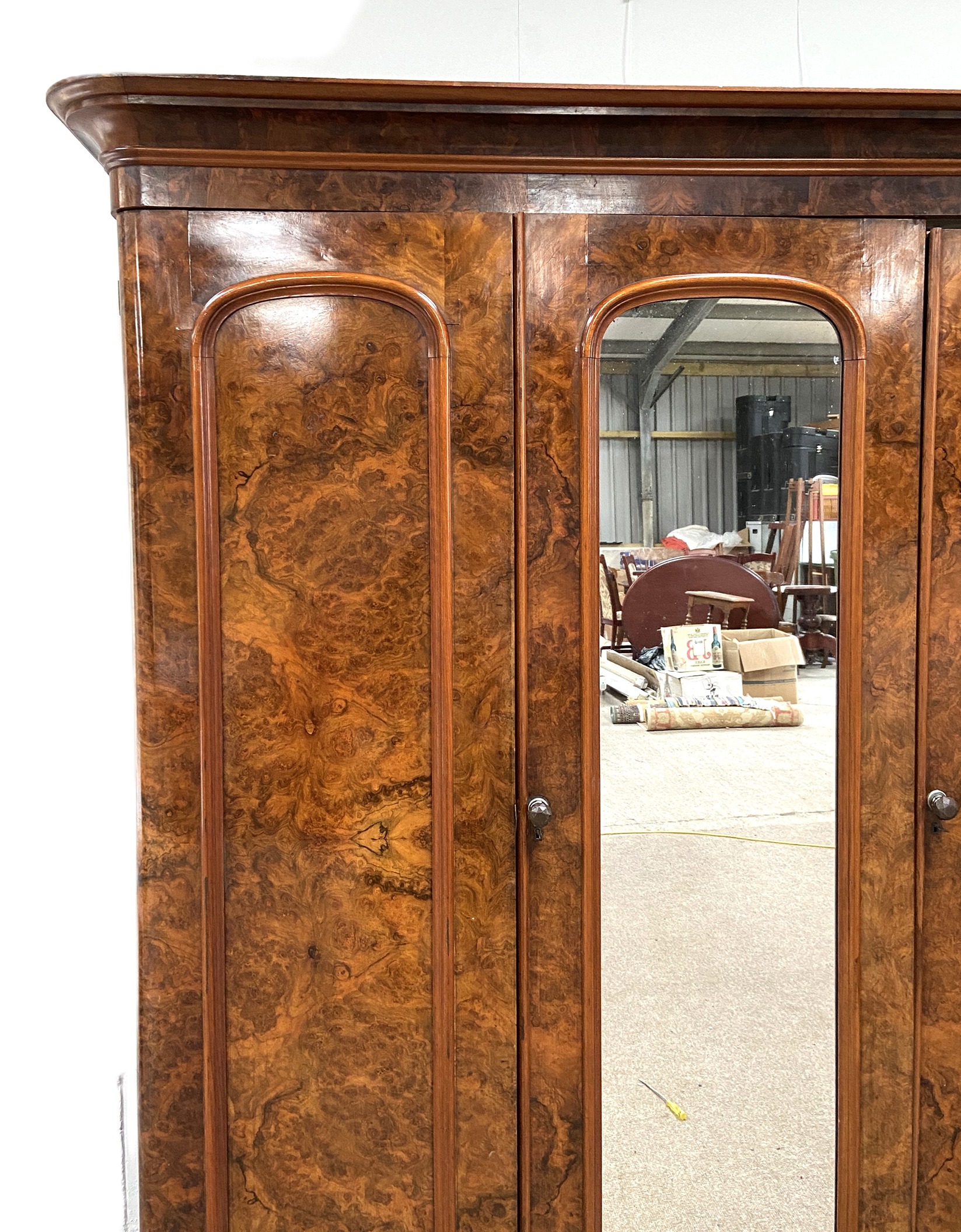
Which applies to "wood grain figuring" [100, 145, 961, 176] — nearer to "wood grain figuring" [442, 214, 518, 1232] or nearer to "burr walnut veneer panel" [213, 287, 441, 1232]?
"wood grain figuring" [442, 214, 518, 1232]

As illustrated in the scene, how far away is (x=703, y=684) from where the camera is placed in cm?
133

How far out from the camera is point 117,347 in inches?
66.4

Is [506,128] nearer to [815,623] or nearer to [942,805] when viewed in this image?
[815,623]

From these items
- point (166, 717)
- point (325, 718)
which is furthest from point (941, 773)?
point (166, 717)

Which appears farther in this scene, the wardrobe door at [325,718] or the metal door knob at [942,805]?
the metal door knob at [942,805]

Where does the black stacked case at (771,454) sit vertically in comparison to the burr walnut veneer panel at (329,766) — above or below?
above

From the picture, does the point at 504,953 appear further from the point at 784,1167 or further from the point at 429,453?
the point at 429,453

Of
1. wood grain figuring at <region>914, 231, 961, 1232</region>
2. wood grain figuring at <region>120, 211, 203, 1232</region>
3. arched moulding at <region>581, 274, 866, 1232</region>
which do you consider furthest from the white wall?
wood grain figuring at <region>914, 231, 961, 1232</region>

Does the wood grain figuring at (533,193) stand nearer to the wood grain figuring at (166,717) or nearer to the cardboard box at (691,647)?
the wood grain figuring at (166,717)

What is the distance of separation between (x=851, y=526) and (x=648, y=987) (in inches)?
30.1

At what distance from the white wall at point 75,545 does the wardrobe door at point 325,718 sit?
0.53m

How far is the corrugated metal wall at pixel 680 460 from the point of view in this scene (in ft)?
4.16

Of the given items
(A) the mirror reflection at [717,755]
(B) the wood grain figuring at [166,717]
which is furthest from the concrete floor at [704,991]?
(B) the wood grain figuring at [166,717]

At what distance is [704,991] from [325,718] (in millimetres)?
702
